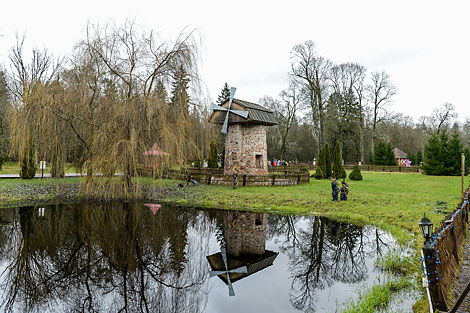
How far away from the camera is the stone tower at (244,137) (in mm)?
19094

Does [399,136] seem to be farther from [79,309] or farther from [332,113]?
[79,309]

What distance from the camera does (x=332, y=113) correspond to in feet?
114

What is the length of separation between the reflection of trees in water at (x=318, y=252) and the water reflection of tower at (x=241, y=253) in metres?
0.46

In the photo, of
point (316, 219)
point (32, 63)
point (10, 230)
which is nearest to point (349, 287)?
point (316, 219)

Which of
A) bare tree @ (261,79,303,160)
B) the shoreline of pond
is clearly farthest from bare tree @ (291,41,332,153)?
the shoreline of pond

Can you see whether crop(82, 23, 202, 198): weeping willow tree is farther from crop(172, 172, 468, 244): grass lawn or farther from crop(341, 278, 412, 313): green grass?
crop(341, 278, 412, 313): green grass

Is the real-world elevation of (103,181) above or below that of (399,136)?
below

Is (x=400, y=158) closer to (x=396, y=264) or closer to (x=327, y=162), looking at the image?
(x=327, y=162)

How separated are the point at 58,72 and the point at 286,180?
43.2 ft

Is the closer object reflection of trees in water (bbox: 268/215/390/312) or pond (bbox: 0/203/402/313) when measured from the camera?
pond (bbox: 0/203/402/313)

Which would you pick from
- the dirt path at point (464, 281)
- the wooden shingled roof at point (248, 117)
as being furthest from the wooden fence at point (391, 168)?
the dirt path at point (464, 281)

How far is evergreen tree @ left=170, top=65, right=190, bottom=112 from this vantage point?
1232 centimetres

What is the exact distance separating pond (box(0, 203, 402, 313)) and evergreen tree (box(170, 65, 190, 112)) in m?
4.99

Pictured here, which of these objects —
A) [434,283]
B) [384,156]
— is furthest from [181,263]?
[384,156]
